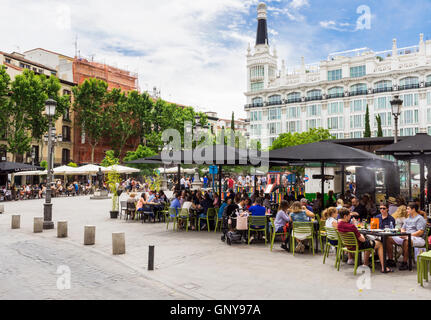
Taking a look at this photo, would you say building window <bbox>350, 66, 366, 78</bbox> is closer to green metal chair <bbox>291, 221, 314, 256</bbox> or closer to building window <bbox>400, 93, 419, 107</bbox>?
building window <bbox>400, 93, 419, 107</bbox>

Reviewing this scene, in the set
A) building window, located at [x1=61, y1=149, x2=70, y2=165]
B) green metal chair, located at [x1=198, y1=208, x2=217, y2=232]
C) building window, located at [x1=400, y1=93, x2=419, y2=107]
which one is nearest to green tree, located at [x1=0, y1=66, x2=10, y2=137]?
building window, located at [x1=61, y1=149, x2=70, y2=165]

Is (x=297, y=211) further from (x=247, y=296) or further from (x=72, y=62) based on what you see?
(x=72, y=62)

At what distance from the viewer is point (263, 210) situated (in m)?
10.2

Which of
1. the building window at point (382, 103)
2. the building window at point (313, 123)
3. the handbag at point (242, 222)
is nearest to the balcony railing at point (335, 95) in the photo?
the building window at point (313, 123)

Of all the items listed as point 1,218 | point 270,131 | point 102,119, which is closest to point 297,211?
point 1,218

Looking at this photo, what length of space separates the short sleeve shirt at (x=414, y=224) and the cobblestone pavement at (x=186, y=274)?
3.22 ft

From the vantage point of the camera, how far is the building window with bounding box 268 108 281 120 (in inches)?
3093

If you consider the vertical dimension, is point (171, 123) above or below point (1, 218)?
above

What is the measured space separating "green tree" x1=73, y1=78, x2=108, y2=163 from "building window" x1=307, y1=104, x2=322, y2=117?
4198 centimetres

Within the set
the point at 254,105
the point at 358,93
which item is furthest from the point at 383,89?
the point at 254,105

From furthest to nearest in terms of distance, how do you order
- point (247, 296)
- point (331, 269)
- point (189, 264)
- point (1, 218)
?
point (1, 218)
point (189, 264)
point (331, 269)
point (247, 296)

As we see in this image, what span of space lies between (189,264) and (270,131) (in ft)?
239

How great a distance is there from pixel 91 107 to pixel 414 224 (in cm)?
4694

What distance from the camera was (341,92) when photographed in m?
70.4
